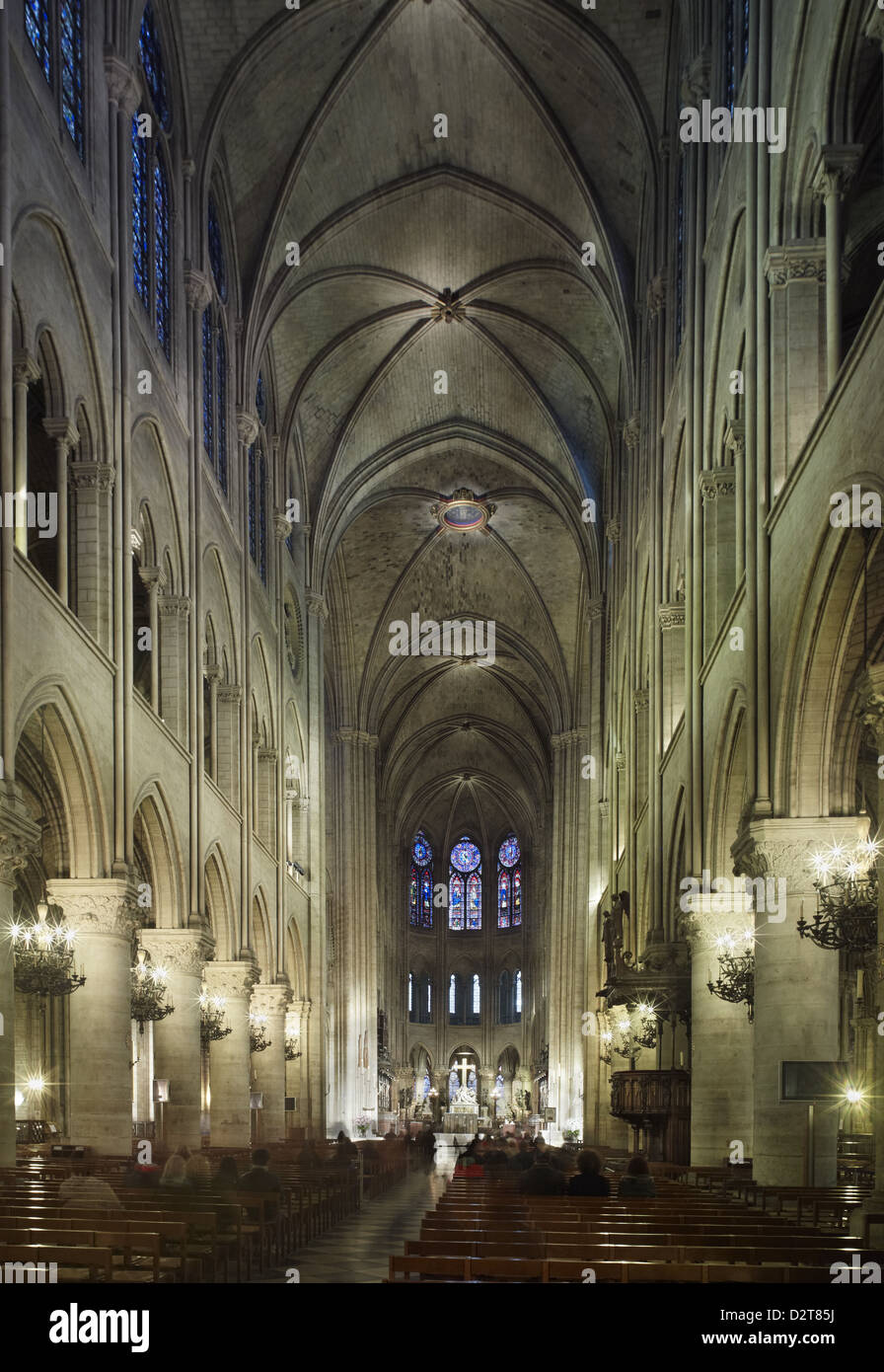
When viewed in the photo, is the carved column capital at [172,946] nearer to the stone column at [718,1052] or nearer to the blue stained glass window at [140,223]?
the stone column at [718,1052]

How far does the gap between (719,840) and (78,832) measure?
873 cm

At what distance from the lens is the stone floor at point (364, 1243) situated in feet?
44.0

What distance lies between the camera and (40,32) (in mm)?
18000

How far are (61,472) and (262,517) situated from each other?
17289 millimetres

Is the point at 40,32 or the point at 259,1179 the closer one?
the point at 259,1179

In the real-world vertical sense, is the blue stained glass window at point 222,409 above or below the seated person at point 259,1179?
above

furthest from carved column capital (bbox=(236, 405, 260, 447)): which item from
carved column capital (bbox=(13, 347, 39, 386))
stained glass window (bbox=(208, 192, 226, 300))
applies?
carved column capital (bbox=(13, 347, 39, 386))

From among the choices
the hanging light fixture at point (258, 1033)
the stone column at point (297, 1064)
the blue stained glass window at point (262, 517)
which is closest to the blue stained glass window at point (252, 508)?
the blue stained glass window at point (262, 517)

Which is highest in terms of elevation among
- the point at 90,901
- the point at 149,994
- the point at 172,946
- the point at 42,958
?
the point at 90,901

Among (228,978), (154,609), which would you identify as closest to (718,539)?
(154,609)

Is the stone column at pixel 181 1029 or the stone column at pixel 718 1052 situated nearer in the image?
the stone column at pixel 718 1052

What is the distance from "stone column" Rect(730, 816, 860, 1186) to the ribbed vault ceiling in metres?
17.4

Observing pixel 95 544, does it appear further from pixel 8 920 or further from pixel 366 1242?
pixel 366 1242

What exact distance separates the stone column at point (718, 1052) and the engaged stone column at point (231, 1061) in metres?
12.2
